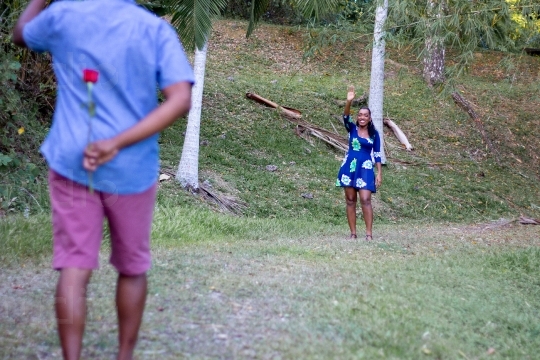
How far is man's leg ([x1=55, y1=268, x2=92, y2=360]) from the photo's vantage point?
3115 millimetres

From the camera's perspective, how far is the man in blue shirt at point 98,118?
3.09 meters

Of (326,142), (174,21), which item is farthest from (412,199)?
(174,21)

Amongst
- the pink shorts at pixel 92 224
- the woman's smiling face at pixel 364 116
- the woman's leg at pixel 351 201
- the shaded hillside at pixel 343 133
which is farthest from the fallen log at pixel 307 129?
the pink shorts at pixel 92 224

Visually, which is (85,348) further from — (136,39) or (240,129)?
(240,129)

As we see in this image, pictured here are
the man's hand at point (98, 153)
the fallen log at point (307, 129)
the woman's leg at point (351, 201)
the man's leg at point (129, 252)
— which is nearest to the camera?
the man's hand at point (98, 153)

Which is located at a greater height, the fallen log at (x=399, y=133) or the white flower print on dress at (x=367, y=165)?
the white flower print on dress at (x=367, y=165)

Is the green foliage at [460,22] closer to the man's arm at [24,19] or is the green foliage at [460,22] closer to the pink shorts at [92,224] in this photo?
the man's arm at [24,19]

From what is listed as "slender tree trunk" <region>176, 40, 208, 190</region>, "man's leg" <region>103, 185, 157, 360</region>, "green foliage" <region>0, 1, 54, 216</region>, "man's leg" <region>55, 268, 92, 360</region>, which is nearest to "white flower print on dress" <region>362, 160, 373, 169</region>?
"slender tree trunk" <region>176, 40, 208, 190</region>

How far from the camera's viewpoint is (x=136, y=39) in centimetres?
313

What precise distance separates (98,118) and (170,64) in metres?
0.39

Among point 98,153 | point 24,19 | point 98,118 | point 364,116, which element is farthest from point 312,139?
point 98,153

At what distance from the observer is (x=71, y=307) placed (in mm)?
3113

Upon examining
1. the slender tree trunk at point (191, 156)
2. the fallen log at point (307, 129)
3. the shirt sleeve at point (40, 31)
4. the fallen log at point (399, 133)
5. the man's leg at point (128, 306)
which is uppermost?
the shirt sleeve at point (40, 31)

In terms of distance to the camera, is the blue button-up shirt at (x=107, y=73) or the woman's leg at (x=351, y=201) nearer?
the blue button-up shirt at (x=107, y=73)
